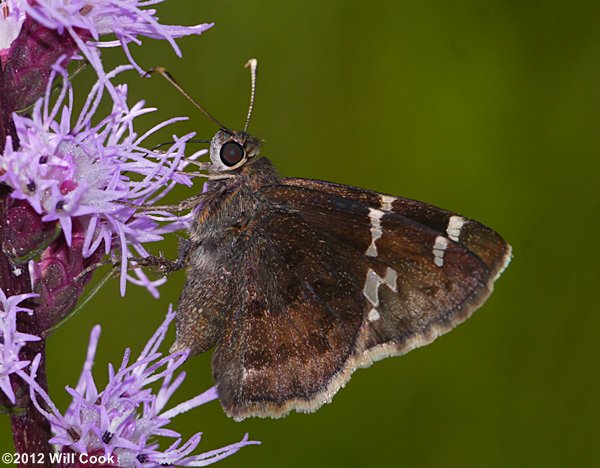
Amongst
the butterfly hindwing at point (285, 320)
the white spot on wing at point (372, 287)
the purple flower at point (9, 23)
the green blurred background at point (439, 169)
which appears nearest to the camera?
the purple flower at point (9, 23)

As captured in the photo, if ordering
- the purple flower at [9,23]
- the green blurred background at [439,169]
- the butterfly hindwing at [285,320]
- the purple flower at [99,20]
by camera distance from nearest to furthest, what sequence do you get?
the purple flower at [99,20] < the purple flower at [9,23] < the butterfly hindwing at [285,320] < the green blurred background at [439,169]

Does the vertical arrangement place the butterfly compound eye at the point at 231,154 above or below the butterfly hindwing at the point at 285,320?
above

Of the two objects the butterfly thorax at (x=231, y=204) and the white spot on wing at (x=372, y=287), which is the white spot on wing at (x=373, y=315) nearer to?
the white spot on wing at (x=372, y=287)

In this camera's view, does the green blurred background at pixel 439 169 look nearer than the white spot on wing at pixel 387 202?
No

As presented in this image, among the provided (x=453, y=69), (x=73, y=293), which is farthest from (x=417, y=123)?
(x=73, y=293)

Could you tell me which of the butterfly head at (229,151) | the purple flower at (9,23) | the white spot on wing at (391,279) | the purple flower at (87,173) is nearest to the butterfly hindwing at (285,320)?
the white spot on wing at (391,279)

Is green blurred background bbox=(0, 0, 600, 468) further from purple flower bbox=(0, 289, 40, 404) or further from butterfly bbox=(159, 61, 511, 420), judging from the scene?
purple flower bbox=(0, 289, 40, 404)

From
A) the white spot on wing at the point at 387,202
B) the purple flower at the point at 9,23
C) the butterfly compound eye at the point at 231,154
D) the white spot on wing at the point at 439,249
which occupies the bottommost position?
the white spot on wing at the point at 439,249
